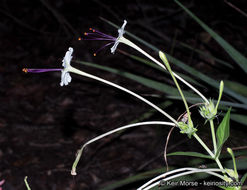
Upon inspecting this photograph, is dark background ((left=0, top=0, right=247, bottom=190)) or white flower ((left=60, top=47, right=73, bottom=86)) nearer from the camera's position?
white flower ((left=60, top=47, right=73, bottom=86))

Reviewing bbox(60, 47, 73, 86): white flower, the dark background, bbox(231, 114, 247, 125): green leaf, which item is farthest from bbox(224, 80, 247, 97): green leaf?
bbox(60, 47, 73, 86): white flower

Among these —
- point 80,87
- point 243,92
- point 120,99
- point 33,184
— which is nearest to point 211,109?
point 243,92

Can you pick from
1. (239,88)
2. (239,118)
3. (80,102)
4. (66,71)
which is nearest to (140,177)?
(239,118)

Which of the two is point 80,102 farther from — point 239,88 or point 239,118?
point 239,118

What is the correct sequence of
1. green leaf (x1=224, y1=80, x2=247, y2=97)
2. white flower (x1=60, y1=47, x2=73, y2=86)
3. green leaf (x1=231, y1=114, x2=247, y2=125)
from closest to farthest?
1. white flower (x1=60, y1=47, x2=73, y2=86)
2. green leaf (x1=231, y1=114, x2=247, y2=125)
3. green leaf (x1=224, y1=80, x2=247, y2=97)

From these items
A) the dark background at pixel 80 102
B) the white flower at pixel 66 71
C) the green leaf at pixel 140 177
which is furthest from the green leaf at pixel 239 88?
the white flower at pixel 66 71

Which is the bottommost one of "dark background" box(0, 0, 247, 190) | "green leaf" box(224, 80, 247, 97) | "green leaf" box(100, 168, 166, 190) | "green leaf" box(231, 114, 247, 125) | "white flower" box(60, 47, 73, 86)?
"green leaf" box(100, 168, 166, 190)

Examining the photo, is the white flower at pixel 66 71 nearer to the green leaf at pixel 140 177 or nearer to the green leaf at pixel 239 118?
the green leaf at pixel 140 177

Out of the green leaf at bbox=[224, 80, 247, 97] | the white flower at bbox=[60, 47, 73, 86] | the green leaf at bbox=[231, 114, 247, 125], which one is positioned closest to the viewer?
the white flower at bbox=[60, 47, 73, 86]

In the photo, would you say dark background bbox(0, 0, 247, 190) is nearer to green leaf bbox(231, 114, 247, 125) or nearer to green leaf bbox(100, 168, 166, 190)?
green leaf bbox(231, 114, 247, 125)
